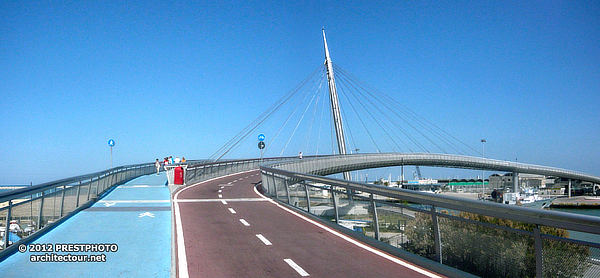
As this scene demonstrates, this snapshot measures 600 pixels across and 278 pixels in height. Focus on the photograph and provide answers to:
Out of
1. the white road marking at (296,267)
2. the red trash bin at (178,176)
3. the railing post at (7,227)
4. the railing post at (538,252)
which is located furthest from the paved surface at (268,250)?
the red trash bin at (178,176)

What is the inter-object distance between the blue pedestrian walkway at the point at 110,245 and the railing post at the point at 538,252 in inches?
221

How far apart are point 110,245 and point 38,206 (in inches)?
90.1

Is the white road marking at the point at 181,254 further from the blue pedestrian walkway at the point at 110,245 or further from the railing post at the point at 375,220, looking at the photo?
A: the railing post at the point at 375,220

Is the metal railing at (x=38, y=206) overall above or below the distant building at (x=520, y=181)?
above

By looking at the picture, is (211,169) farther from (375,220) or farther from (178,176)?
(375,220)

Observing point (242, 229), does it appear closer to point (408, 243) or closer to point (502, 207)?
point (408, 243)

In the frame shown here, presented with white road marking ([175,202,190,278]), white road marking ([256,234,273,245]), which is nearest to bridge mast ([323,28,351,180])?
white road marking ([175,202,190,278])

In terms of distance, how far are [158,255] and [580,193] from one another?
84018 mm

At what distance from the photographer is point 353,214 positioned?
11164mm

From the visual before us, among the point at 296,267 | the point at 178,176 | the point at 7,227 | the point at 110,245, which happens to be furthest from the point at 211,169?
the point at 296,267

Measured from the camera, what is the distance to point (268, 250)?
9266 millimetres

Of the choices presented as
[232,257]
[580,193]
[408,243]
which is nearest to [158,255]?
[232,257]

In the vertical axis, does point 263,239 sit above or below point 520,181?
above

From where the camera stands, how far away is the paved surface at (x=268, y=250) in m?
7.54
